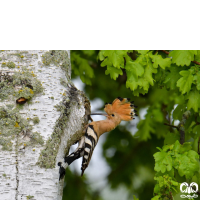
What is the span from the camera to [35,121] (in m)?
2.27

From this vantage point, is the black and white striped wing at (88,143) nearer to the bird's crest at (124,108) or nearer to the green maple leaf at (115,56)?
the bird's crest at (124,108)

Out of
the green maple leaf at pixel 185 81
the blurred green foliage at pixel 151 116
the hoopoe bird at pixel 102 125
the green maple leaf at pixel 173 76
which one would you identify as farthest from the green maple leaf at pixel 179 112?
the green maple leaf at pixel 185 81

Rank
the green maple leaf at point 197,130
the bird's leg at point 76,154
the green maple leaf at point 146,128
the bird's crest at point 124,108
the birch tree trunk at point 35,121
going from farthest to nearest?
1. the green maple leaf at point 146,128
2. the bird's crest at point 124,108
3. the green maple leaf at point 197,130
4. the bird's leg at point 76,154
5. the birch tree trunk at point 35,121

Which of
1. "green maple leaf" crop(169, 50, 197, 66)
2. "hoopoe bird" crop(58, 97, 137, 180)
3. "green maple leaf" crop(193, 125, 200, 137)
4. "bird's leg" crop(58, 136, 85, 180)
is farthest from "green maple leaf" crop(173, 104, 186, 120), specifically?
"bird's leg" crop(58, 136, 85, 180)

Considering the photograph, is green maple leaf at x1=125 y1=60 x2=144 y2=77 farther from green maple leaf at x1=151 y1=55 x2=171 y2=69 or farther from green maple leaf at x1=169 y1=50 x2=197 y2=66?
green maple leaf at x1=169 y1=50 x2=197 y2=66

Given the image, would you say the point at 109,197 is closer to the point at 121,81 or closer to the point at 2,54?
the point at 121,81

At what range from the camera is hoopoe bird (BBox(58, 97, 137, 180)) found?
2.92 metres

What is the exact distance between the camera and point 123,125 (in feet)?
15.4

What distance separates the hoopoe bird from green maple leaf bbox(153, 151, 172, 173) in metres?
0.66

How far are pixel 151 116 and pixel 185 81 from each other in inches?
55.0

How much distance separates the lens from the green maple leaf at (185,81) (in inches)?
109
